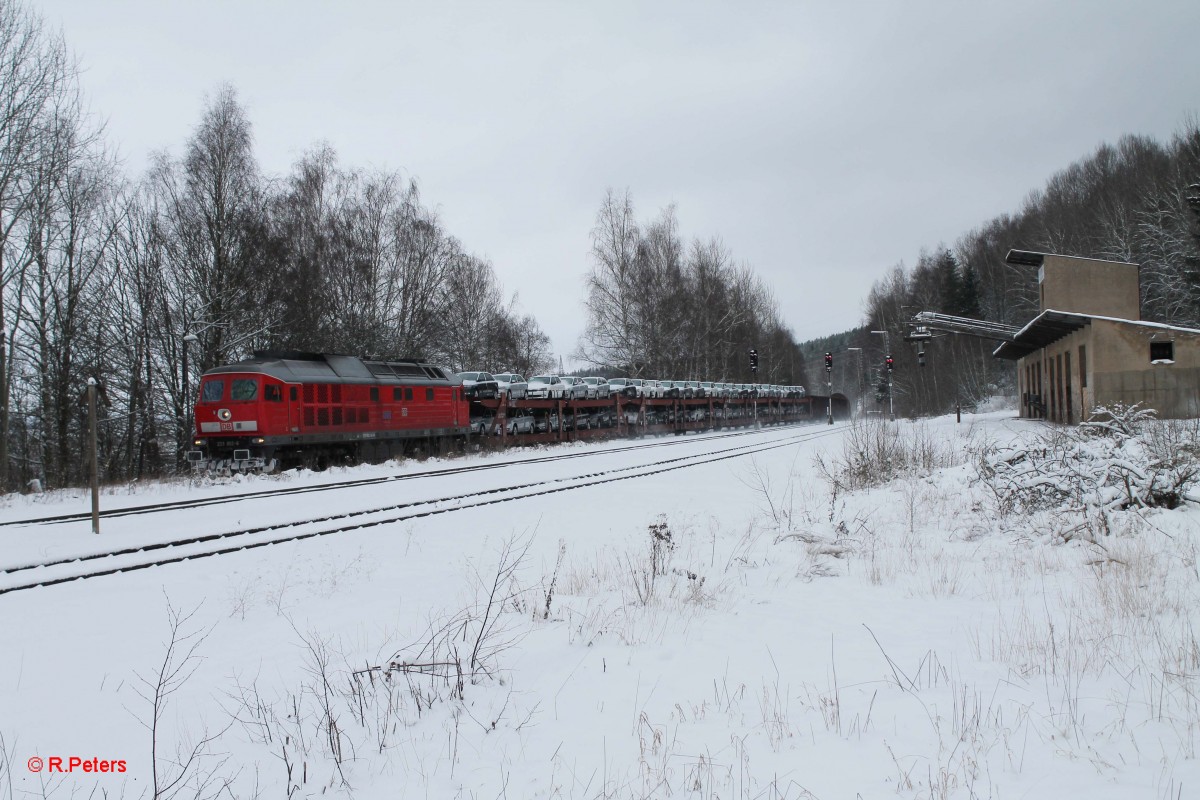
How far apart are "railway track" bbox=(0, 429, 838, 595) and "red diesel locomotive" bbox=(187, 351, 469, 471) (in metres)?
7.23

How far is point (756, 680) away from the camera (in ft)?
13.7

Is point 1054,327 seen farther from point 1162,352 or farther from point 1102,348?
point 1162,352

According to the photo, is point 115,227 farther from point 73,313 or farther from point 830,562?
point 830,562

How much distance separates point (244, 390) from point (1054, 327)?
26.1 meters

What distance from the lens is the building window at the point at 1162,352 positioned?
21.3 meters

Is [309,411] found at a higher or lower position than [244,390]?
lower

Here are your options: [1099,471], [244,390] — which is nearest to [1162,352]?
[1099,471]

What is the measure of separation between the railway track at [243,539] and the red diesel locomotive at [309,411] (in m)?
7.23

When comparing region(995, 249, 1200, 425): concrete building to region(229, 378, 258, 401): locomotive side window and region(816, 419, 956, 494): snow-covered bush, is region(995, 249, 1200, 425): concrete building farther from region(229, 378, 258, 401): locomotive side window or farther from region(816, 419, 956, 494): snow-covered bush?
region(229, 378, 258, 401): locomotive side window

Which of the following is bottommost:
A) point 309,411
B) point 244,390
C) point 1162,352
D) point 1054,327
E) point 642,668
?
point 642,668

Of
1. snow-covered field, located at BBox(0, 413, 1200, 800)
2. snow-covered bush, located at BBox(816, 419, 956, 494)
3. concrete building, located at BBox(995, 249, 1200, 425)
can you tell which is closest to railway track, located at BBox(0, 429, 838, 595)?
snow-covered field, located at BBox(0, 413, 1200, 800)

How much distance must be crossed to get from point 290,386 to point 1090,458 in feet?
55.3

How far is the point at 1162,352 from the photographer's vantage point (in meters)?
21.4

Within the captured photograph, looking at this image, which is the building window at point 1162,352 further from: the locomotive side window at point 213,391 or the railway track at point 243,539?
the locomotive side window at point 213,391
